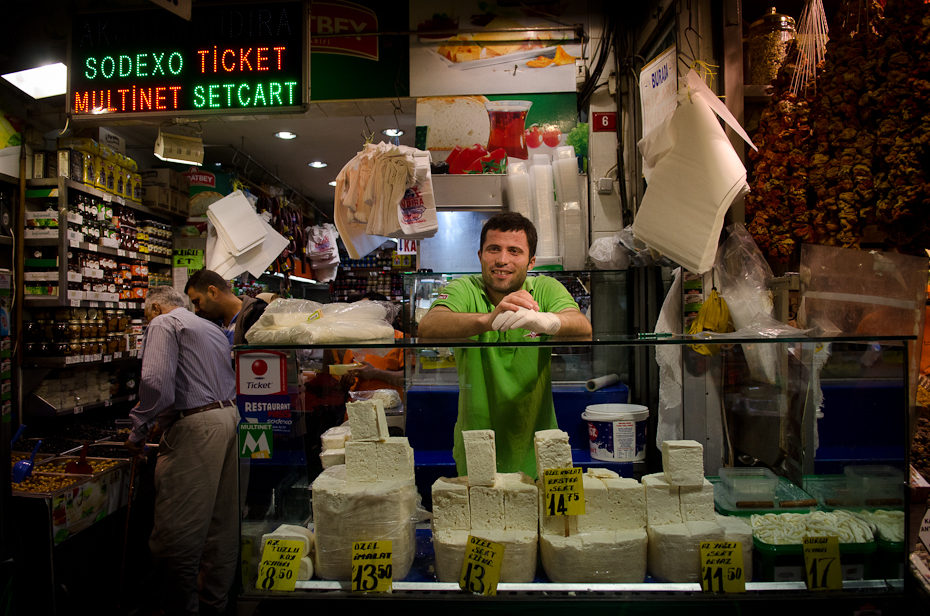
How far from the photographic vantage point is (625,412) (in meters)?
2.23

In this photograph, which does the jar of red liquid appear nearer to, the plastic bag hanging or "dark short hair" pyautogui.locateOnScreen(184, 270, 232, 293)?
the plastic bag hanging

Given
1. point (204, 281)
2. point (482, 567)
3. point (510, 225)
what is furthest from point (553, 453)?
point (204, 281)

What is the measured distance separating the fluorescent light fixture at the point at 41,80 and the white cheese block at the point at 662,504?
4951mm

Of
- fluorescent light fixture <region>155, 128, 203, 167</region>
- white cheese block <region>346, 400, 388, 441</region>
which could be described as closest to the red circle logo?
white cheese block <region>346, 400, 388, 441</region>

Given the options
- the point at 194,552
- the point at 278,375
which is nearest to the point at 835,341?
the point at 278,375

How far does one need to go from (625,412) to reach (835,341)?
0.99 metres

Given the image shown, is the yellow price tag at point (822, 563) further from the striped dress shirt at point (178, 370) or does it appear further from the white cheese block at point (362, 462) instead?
the striped dress shirt at point (178, 370)

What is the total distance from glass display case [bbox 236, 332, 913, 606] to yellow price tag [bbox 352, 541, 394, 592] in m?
0.03

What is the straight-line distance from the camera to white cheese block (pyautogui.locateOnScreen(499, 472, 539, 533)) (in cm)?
132

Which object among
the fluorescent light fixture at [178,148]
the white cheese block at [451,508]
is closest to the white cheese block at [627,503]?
the white cheese block at [451,508]

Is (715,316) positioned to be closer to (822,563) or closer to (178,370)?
(822,563)

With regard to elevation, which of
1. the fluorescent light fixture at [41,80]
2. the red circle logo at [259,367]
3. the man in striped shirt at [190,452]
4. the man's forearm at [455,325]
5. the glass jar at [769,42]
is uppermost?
the fluorescent light fixture at [41,80]

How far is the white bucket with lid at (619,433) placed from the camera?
2.11 metres

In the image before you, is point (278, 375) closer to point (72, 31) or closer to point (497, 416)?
point (497, 416)
